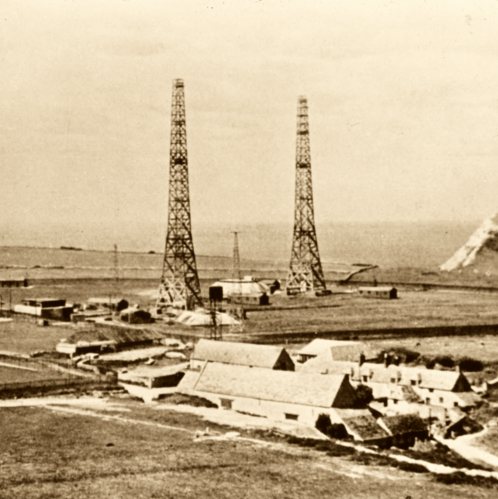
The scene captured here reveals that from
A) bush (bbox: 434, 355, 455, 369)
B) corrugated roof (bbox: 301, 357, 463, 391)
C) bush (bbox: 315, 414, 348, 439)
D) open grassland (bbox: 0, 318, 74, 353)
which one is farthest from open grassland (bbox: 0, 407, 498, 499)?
open grassland (bbox: 0, 318, 74, 353)

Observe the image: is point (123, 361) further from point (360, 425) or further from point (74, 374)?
point (360, 425)

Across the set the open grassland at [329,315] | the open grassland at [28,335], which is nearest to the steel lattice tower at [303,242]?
the open grassland at [329,315]

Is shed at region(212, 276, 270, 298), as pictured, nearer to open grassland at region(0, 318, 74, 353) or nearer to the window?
open grassland at region(0, 318, 74, 353)

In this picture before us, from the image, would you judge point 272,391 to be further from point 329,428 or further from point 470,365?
point 470,365

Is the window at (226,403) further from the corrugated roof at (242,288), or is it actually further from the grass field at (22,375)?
the corrugated roof at (242,288)

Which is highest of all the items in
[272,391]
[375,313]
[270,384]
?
[375,313]

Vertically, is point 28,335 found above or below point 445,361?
above

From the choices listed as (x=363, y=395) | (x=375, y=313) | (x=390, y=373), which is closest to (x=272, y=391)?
(x=363, y=395)
